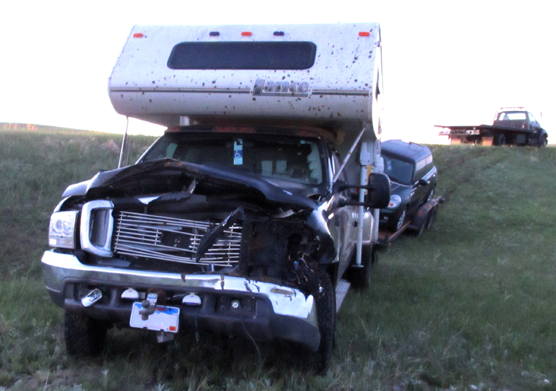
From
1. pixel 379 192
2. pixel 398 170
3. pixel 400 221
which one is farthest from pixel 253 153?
pixel 398 170

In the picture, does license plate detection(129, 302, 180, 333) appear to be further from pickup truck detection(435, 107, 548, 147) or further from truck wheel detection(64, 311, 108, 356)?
pickup truck detection(435, 107, 548, 147)

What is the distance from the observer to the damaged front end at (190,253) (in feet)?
12.1

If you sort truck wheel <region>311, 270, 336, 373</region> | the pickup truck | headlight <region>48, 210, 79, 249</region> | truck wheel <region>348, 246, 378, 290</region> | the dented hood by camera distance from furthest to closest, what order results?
the pickup truck < truck wheel <region>348, 246, 378, 290</region> < truck wheel <region>311, 270, 336, 373</region> < headlight <region>48, 210, 79, 249</region> < the dented hood

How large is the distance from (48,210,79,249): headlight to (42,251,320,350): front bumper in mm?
196

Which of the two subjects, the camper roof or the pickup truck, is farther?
the pickup truck

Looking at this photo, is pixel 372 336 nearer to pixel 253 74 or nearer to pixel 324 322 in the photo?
pixel 324 322

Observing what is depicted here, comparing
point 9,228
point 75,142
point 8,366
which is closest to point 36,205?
point 9,228

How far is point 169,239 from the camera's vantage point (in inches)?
158

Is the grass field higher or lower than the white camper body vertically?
lower

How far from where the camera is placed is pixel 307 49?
5727mm

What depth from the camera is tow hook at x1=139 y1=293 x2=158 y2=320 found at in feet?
12.2

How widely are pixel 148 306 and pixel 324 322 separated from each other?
125cm

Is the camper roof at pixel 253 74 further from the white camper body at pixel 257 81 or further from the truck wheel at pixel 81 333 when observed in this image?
the truck wheel at pixel 81 333

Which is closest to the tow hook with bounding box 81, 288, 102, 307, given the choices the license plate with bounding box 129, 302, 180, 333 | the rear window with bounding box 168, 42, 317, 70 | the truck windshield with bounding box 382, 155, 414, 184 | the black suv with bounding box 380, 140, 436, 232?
the license plate with bounding box 129, 302, 180, 333
